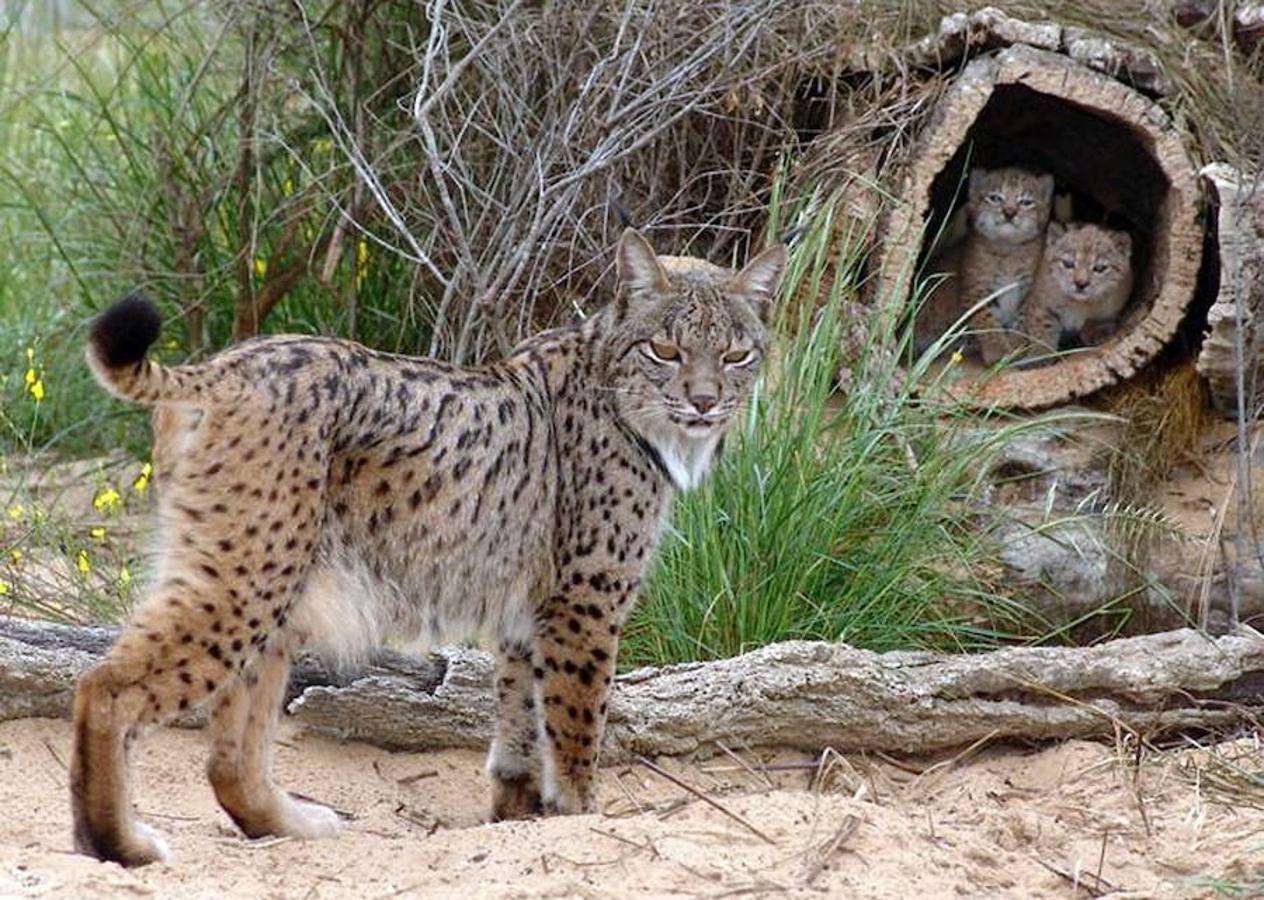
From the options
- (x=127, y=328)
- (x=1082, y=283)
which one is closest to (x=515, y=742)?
(x=127, y=328)

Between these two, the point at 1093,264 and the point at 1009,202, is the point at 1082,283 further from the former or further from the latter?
the point at 1009,202

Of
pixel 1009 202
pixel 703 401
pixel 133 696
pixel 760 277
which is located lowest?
pixel 133 696

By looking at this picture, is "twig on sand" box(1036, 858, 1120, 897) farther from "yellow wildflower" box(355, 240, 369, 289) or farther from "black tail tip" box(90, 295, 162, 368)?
"yellow wildflower" box(355, 240, 369, 289)

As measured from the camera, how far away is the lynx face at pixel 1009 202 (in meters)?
8.70

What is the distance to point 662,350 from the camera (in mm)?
5227

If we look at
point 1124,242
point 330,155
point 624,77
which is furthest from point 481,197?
point 1124,242

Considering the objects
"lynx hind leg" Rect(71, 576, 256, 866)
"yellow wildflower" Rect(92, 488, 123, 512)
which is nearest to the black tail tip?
"lynx hind leg" Rect(71, 576, 256, 866)

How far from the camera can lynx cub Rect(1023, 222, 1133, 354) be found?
28.0 feet

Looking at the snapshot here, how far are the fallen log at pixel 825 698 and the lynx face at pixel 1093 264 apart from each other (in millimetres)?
3126

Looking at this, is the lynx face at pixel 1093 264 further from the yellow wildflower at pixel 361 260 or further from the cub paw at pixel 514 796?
the cub paw at pixel 514 796

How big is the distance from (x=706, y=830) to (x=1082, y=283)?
15.2 ft

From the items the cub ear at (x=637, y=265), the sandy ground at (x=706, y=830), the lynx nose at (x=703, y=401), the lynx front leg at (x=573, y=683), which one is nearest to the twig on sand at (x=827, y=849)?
the sandy ground at (x=706, y=830)

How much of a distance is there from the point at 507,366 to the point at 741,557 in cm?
122

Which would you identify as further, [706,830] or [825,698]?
[825,698]
